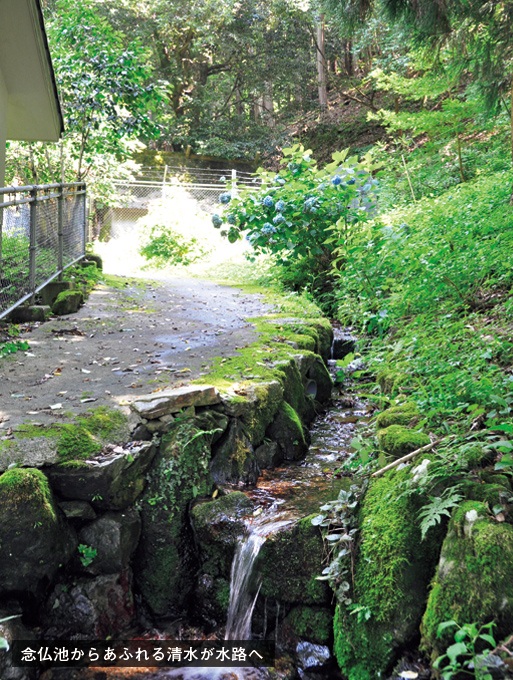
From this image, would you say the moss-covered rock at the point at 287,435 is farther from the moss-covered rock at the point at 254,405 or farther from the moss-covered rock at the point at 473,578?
the moss-covered rock at the point at 473,578

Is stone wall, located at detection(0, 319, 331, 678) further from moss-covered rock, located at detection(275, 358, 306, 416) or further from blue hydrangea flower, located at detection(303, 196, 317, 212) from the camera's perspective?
blue hydrangea flower, located at detection(303, 196, 317, 212)

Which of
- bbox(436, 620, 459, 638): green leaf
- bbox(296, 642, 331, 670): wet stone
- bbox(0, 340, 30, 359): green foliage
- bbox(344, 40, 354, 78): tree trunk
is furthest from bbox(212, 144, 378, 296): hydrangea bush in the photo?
bbox(344, 40, 354, 78): tree trunk

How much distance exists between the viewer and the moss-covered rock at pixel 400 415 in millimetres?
3721

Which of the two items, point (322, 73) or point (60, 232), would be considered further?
point (322, 73)

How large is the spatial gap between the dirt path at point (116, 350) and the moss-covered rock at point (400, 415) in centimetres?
189

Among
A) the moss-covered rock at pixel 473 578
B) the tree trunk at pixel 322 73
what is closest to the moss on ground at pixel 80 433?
the moss-covered rock at pixel 473 578

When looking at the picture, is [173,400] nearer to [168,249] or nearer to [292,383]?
[292,383]

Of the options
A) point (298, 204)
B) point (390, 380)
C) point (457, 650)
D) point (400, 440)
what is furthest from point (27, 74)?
point (457, 650)

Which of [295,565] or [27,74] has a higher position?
[27,74]

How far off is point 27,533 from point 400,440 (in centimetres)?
238

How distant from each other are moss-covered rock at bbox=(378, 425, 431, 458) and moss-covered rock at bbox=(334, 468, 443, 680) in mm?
300

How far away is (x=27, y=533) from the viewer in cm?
324

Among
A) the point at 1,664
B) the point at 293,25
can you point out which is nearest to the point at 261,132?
the point at 293,25

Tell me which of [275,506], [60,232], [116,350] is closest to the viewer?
[275,506]
